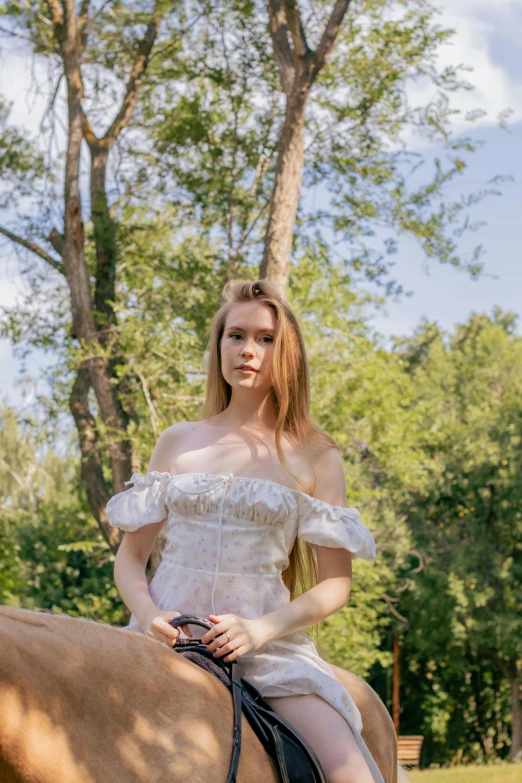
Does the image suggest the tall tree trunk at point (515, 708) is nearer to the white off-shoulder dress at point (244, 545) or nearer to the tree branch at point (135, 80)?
the tree branch at point (135, 80)

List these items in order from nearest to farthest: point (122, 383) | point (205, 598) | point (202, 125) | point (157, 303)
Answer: point (205, 598), point (122, 383), point (157, 303), point (202, 125)

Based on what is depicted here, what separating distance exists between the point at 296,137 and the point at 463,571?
24169 millimetres

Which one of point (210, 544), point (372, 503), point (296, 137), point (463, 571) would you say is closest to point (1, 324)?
point (296, 137)

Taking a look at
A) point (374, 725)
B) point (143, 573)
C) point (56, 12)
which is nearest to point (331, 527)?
point (143, 573)

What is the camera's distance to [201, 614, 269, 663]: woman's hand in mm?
2371

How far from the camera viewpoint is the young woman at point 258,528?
2494 mm

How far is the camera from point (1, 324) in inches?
Result: 484

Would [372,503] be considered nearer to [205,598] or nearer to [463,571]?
[463,571]

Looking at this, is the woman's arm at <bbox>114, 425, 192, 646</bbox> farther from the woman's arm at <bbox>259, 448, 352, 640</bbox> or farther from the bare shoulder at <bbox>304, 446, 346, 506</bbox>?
the bare shoulder at <bbox>304, 446, 346, 506</bbox>

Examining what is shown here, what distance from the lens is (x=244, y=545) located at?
2703 millimetres

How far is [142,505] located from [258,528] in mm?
396

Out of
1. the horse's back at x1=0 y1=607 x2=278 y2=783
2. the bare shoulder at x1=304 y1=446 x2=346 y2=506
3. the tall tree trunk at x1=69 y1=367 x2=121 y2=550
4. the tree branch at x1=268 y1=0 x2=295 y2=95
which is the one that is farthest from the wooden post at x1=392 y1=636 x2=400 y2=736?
the horse's back at x1=0 y1=607 x2=278 y2=783

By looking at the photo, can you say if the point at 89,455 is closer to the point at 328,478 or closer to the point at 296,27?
the point at 296,27

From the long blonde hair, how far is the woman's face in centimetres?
3
